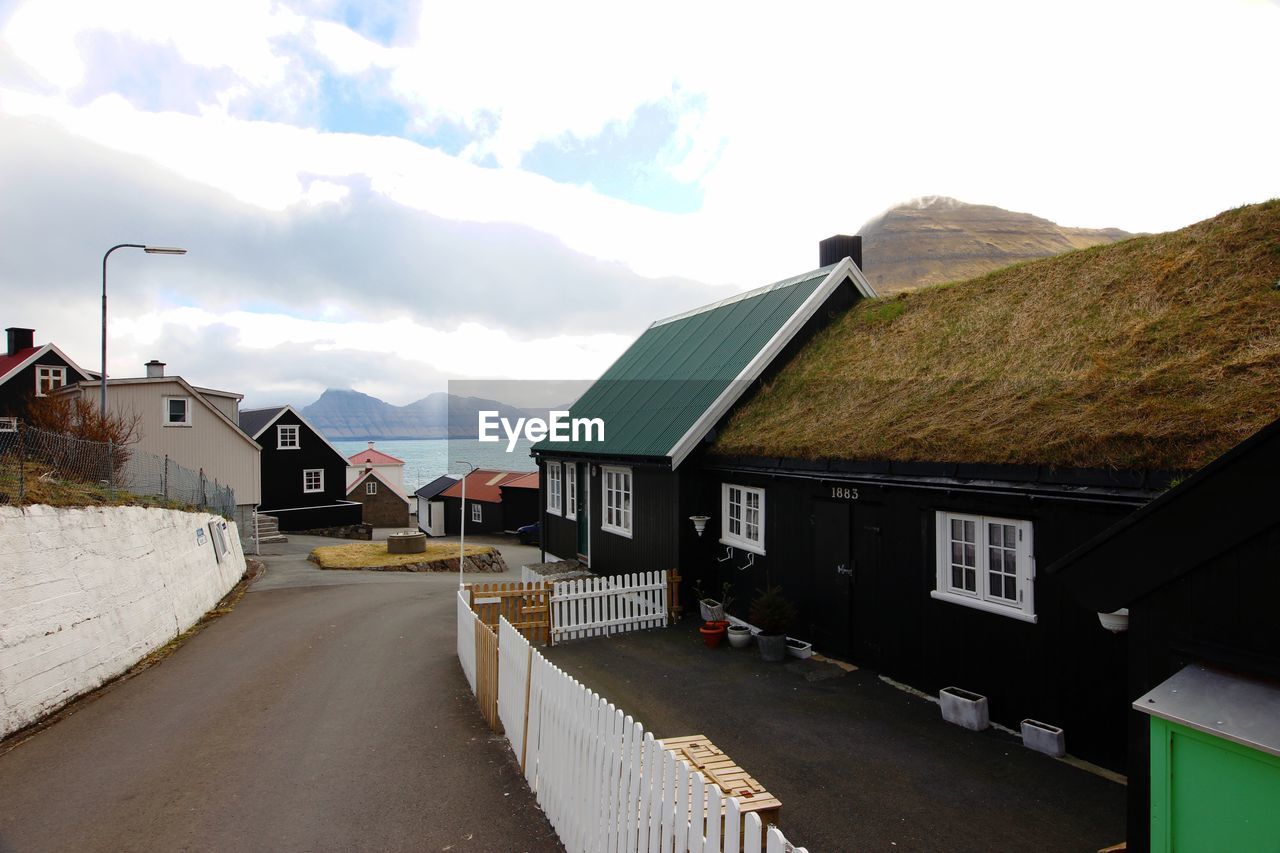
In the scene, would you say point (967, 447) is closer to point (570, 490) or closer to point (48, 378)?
point (570, 490)

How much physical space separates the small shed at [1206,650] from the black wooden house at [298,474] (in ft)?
147

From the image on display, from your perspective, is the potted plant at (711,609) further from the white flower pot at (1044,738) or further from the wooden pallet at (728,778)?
the wooden pallet at (728,778)

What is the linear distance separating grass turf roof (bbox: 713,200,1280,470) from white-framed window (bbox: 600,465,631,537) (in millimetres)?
3545

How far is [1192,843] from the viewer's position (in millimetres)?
4113

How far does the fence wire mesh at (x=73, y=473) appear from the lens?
34.3 ft

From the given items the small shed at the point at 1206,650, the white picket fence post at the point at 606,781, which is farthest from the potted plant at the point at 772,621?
the small shed at the point at 1206,650

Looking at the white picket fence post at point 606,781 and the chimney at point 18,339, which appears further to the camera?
the chimney at point 18,339

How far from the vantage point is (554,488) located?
883 inches

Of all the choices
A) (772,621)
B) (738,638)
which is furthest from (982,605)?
(738,638)

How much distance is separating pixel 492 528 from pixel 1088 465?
42831 millimetres

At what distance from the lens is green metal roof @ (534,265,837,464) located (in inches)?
635

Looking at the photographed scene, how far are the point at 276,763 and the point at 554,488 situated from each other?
14167 millimetres

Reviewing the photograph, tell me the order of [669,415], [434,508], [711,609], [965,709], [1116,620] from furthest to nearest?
1. [434,508]
2. [669,415]
3. [711,609]
4. [965,709]
5. [1116,620]

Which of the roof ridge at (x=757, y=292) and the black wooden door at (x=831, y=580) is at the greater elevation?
the roof ridge at (x=757, y=292)
